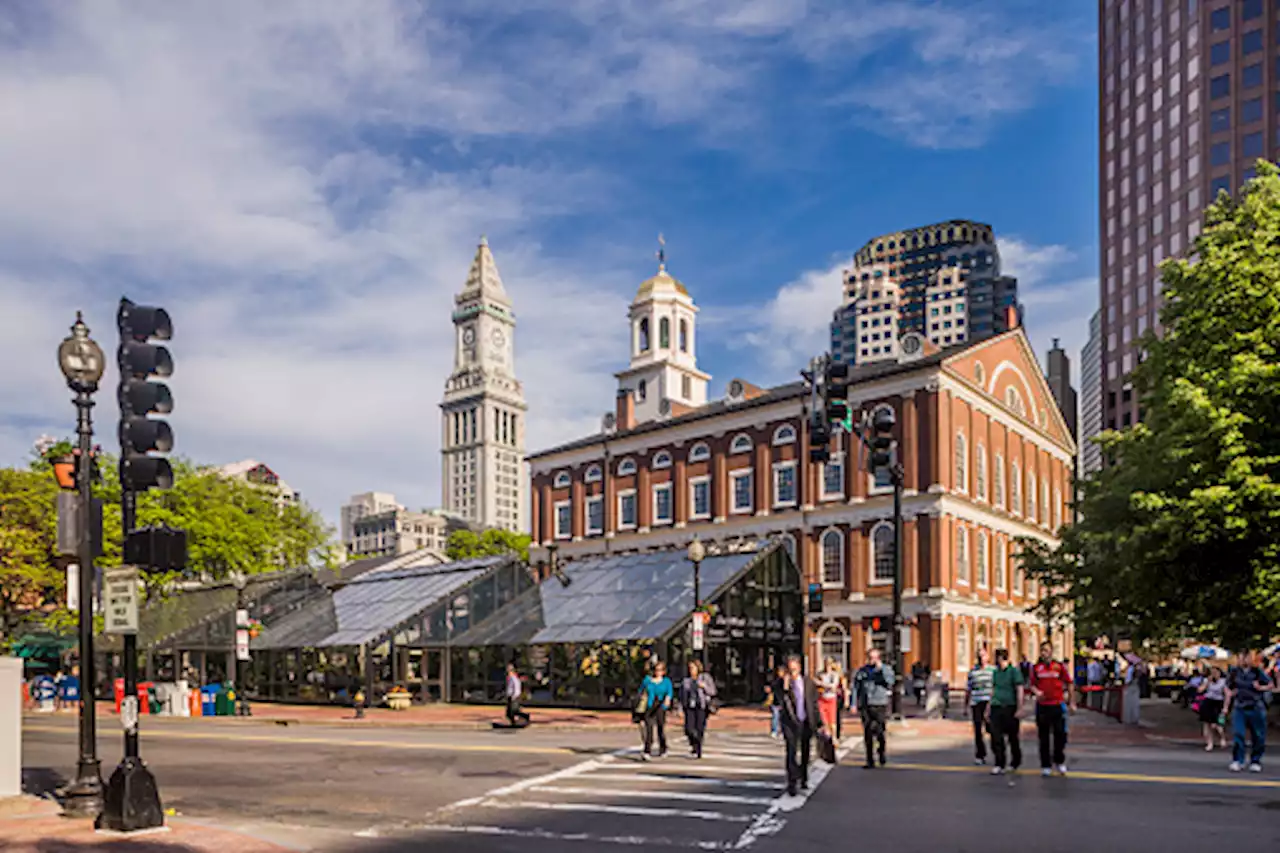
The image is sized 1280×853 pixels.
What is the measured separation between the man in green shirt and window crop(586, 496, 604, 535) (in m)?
57.7

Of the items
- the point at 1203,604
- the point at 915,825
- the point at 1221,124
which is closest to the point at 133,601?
Answer: the point at 915,825

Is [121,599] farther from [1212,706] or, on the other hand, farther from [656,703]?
[1212,706]

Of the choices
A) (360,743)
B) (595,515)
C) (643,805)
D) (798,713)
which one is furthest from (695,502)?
(643,805)

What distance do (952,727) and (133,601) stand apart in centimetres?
2065

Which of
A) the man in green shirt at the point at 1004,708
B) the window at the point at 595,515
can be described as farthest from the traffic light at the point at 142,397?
the window at the point at 595,515

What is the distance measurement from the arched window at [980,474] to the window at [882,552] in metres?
5.40

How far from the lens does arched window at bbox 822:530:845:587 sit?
61531mm

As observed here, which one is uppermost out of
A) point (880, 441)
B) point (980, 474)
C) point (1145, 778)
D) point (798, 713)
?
point (980, 474)

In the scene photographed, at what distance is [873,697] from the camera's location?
17.5m

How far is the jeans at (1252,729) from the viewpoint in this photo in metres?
18.0

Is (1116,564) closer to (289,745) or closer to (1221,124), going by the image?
(289,745)

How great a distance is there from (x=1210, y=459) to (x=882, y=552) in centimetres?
3468

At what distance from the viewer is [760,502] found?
65.1 m

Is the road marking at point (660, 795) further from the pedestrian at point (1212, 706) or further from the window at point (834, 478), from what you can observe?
the window at point (834, 478)
